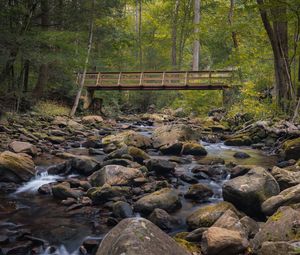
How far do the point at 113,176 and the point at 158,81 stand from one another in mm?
14294

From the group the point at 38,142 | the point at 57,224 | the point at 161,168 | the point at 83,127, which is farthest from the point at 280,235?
the point at 83,127

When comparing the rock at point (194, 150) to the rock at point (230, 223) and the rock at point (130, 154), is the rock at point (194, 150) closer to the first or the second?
the rock at point (130, 154)

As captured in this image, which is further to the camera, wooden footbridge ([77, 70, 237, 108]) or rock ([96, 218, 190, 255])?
wooden footbridge ([77, 70, 237, 108])

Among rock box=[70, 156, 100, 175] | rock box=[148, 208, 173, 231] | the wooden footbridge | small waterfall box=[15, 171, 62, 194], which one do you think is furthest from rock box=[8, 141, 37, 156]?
the wooden footbridge

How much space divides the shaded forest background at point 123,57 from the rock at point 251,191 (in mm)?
6413

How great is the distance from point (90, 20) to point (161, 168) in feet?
35.1

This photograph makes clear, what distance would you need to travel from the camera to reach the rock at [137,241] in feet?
11.8

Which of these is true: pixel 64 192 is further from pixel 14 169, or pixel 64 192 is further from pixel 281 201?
pixel 281 201

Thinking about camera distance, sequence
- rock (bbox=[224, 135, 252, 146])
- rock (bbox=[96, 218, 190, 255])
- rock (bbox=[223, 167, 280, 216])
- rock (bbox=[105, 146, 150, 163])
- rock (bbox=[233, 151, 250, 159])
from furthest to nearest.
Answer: rock (bbox=[224, 135, 252, 146])
rock (bbox=[233, 151, 250, 159])
rock (bbox=[105, 146, 150, 163])
rock (bbox=[223, 167, 280, 216])
rock (bbox=[96, 218, 190, 255])

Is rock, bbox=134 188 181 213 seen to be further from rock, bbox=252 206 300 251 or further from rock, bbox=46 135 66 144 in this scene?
rock, bbox=46 135 66 144

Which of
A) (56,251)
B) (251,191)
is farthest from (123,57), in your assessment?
(56,251)

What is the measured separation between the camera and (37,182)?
26.7 feet

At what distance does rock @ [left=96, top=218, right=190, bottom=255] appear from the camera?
3.59 m

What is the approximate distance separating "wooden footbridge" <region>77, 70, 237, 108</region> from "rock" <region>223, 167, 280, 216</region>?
13.9 meters
